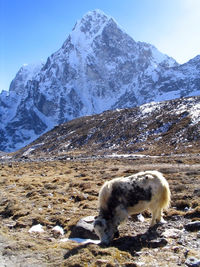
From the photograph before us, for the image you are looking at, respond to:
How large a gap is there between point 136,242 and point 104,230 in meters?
1.12

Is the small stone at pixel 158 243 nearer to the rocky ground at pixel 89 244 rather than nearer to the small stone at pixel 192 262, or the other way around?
the rocky ground at pixel 89 244

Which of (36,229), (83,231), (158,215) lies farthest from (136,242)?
(36,229)

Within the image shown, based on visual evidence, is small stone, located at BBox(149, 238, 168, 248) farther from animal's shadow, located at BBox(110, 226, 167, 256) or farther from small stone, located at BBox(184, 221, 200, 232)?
small stone, located at BBox(184, 221, 200, 232)

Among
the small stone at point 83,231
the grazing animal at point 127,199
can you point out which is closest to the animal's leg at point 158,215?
the grazing animal at point 127,199

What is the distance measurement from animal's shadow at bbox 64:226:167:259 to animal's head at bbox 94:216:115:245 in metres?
0.23

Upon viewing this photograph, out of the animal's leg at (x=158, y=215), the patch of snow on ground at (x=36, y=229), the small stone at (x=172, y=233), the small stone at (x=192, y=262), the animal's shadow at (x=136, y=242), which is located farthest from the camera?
the patch of snow on ground at (x=36, y=229)

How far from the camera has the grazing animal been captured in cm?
910

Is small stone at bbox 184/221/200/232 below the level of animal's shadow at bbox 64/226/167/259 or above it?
above

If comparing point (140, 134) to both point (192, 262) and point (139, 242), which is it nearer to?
point (139, 242)

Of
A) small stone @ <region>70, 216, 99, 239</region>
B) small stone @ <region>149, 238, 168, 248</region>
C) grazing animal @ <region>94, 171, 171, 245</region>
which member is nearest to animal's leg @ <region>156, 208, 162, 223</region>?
grazing animal @ <region>94, 171, 171, 245</region>

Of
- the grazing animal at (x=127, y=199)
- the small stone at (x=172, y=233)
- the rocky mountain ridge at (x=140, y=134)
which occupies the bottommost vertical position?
the small stone at (x=172, y=233)

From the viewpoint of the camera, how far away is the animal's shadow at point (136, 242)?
321 inches

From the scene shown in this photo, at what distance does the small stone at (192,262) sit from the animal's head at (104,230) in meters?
2.64

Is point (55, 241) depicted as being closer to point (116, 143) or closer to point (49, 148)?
point (116, 143)
